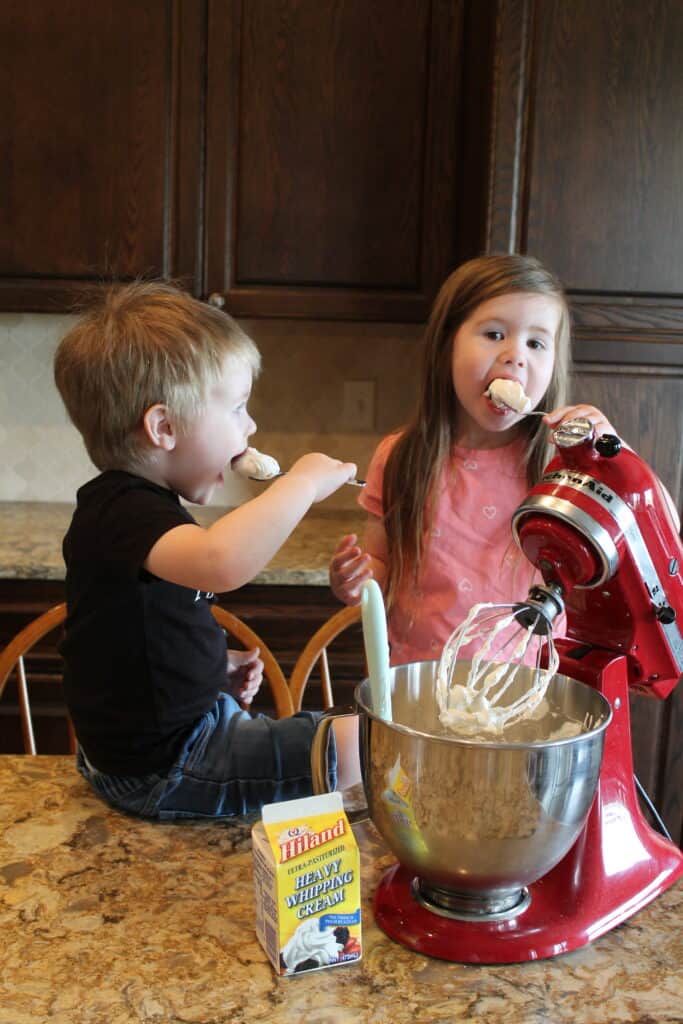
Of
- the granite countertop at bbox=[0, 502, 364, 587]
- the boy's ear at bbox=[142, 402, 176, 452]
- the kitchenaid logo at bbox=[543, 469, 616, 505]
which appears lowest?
the granite countertop at bbox=[0, 502, 364, 587]

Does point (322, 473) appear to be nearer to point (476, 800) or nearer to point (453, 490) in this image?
point (476, 800)

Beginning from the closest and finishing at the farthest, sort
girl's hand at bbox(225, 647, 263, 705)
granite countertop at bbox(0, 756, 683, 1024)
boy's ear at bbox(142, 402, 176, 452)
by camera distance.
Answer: granite countertop at bbox(0, 756, 683, 1024), boy's ear at bbox(142, 402, 176, 452), girl's hand at bbox(225, 647, 263, 705)

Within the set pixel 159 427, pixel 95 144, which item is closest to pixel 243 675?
pixel 159 427

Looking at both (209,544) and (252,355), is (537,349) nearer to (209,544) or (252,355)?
(252,355)

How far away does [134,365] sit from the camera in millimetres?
1004

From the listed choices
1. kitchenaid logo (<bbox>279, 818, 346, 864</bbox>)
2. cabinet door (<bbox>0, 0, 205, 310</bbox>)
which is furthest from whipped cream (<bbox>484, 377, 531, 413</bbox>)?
cabinet door (<bbox>0, 0, 205, 310</bbox>)

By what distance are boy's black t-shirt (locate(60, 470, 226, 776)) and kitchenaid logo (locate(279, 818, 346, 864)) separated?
0.28 m

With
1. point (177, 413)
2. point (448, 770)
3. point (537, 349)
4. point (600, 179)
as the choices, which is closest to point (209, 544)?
point (177, 413)

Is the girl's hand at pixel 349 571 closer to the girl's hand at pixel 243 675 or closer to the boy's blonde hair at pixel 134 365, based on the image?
the girl's hand at pixel 243 675

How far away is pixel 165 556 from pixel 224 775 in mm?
206

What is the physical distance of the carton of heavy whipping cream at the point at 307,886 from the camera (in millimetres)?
658

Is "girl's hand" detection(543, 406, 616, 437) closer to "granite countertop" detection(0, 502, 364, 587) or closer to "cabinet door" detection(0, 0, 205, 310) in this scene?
"granite countertop" detection(0, 502, 364, 587)

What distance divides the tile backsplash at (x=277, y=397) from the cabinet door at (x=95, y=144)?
37 centimetres

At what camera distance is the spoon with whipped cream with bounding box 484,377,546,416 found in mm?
1167
